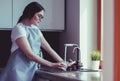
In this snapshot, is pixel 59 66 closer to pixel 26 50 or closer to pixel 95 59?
pixel 26 50

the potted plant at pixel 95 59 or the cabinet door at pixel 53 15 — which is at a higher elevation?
the cabinet door at pixel 53 15

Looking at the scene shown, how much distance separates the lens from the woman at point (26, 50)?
2242mm

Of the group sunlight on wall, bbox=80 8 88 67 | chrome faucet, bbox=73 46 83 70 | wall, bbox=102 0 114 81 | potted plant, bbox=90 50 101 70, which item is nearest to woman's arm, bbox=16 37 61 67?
chrome faucet, bbox=73 46 83 70

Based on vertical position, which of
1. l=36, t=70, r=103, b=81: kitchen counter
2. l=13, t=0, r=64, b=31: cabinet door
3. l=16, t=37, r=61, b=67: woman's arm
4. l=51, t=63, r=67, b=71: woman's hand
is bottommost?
l=36, t=70, r=103, b=81: kitchen counter

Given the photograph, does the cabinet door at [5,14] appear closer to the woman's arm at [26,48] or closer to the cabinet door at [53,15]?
the cabinet door at [53,15]

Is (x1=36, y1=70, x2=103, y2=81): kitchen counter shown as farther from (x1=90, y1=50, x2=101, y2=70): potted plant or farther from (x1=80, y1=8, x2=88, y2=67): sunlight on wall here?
(x1=80, y1=8, x2=88, y2=67): sunlight on wall

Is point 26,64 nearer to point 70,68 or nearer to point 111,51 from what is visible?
point 70,68

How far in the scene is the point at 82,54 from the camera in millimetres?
2805

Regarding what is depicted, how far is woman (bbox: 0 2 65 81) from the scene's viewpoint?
224cm

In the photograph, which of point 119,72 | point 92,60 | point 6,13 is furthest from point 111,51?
point 6,13

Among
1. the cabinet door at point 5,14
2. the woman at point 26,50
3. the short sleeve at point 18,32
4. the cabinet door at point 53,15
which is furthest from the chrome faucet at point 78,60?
the cabinet door at point 5,14

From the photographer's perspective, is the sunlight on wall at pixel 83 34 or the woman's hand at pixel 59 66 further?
the sunlight on wall at pixel 83 34

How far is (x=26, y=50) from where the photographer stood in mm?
A: 2238

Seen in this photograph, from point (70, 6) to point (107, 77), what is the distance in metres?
1.88
